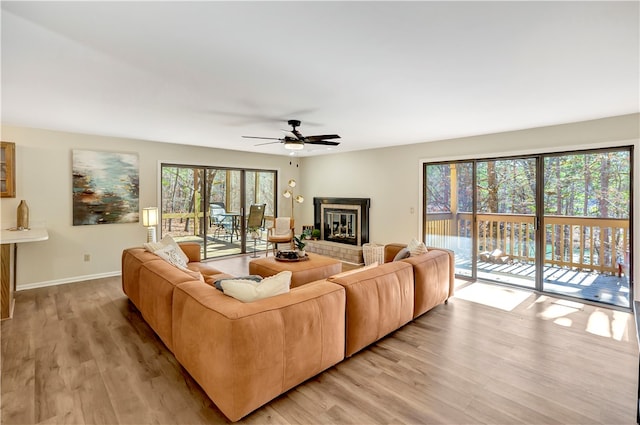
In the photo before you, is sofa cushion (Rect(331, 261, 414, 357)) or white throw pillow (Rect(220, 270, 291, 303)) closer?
white throw pillow (Rect(220, 270, 291, 303))

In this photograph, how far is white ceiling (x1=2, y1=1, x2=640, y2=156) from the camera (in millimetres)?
1740

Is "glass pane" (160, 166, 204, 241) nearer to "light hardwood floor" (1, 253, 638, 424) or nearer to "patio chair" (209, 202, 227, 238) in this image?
"patio chair" (209, 202, 227, 238)

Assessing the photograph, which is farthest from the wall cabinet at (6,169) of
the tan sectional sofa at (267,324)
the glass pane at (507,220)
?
the glass pane at (507,220)

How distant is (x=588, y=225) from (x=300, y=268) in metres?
3.95

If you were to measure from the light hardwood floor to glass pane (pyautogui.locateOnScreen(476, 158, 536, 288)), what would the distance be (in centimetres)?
122

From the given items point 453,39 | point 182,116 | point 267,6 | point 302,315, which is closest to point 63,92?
point 182,116

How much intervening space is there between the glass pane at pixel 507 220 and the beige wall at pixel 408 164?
293 millimetres

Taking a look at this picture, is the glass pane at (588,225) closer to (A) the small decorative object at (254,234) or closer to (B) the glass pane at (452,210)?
(B) the glass pane at (452,210)

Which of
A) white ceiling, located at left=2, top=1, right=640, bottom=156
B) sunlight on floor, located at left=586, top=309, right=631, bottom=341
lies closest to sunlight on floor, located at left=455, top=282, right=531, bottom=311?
sunlight on floor, located at left=586, top=309, right=631, bottom=341

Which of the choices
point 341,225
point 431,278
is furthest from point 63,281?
point 431,278

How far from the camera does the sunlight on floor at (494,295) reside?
401 centimetres

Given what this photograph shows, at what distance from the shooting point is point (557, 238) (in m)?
4.41

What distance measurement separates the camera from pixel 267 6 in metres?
1.66

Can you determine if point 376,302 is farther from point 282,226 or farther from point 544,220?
point 282,226
